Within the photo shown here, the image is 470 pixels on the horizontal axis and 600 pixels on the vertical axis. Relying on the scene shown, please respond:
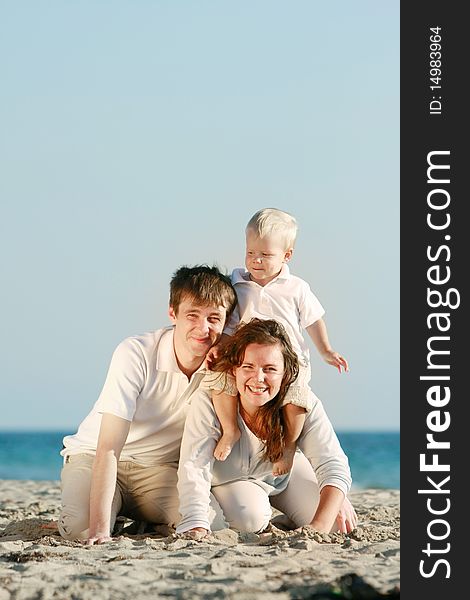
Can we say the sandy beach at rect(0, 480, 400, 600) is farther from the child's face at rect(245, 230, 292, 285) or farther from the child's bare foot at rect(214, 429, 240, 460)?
the child's face at rect(245, 230, 292, 285)

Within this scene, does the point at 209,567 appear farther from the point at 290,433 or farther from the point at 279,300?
the point at 279,300

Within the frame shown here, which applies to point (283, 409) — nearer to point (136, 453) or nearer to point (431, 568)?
point (136, 453)

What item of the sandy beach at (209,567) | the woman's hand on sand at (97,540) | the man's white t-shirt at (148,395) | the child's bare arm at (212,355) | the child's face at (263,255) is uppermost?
the child's face at (263,255)

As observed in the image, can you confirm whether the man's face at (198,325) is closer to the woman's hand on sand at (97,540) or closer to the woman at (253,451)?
the woman at (253,451)

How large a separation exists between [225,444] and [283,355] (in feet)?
1.62

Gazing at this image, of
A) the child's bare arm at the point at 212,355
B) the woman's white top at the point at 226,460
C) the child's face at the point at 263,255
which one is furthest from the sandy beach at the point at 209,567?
the child's face at the point at 263,255

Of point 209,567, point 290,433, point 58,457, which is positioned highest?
point 58,457

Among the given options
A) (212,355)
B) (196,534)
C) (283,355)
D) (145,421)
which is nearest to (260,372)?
(283,355)

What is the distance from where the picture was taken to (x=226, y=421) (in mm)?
4582

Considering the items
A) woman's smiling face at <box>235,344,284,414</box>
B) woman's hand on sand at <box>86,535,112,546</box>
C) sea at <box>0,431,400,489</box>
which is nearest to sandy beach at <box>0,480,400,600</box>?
woman's hand on sand at <box>86,535,112,546</box>

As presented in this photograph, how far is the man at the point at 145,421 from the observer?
4.52 m

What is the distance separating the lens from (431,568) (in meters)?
3.81

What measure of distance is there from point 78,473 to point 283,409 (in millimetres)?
1051

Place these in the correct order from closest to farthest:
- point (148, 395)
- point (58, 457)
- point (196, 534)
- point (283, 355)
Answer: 1. point (196, 534)
2. point (283, 355)
3. point (148, 395)
4. point (58, 457)
